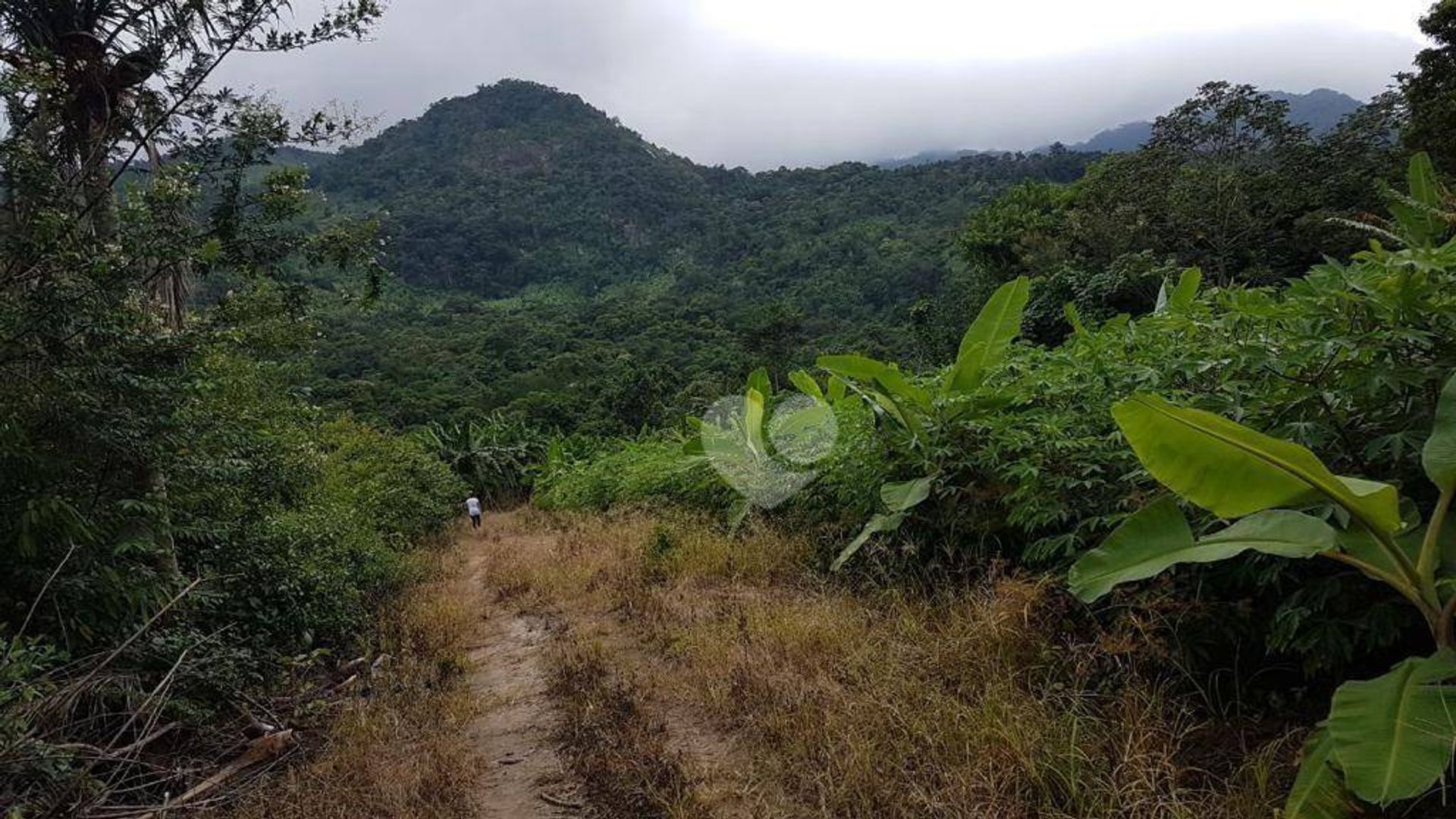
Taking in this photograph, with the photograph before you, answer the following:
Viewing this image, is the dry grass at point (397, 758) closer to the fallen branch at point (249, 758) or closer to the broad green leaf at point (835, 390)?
the fallen branch at point (249, 758)

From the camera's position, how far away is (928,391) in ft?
14.3

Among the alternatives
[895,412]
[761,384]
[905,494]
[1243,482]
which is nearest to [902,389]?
[895,412]

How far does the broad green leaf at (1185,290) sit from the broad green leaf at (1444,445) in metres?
1.74

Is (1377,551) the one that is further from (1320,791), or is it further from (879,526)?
(879,526)

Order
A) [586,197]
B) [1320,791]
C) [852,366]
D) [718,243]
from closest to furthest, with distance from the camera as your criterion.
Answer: [1320,791]
[852,366]
[718,243]
[586,197]

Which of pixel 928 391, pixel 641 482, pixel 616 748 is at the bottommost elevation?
pixel 641 482

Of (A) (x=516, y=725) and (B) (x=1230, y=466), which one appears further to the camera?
(A) (x=516, y=725)

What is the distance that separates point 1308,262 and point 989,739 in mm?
24105

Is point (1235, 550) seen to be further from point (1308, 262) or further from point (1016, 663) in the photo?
point (1308, 262)

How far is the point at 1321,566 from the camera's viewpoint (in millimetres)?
2207

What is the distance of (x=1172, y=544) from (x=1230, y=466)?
275 mm

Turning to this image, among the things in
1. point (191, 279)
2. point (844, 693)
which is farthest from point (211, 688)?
point (844, 693)

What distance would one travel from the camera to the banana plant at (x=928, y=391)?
385 centimetres

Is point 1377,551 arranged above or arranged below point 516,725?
above
